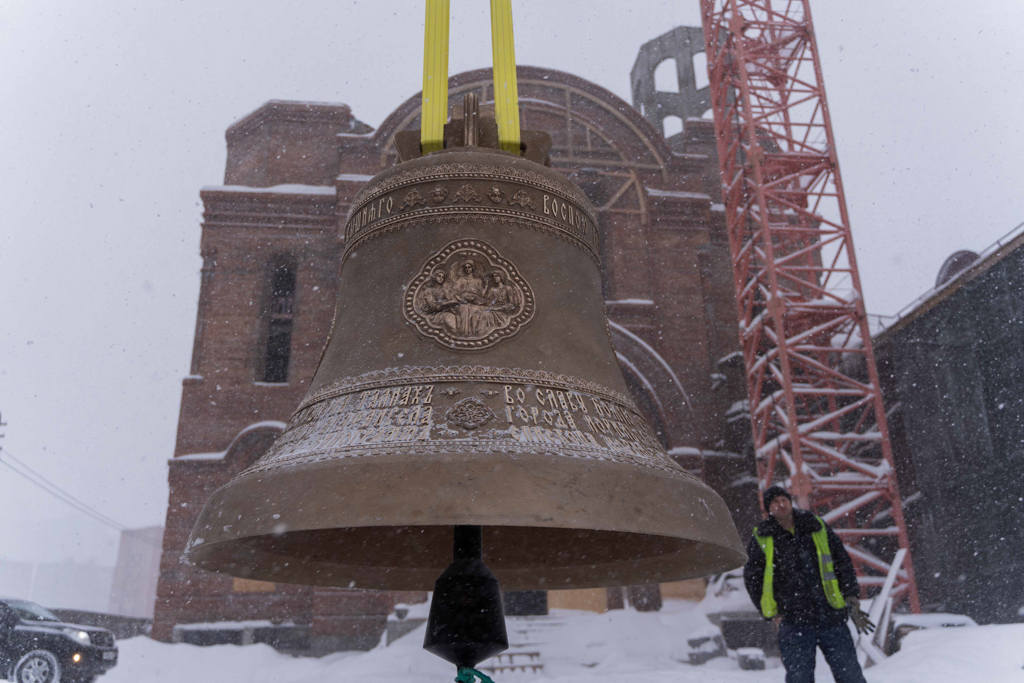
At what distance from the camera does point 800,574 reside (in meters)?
3.95

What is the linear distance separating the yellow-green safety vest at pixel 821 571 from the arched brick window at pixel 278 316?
12233 millimetres

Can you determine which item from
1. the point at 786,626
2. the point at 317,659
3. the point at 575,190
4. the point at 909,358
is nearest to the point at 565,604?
the point at 317,659

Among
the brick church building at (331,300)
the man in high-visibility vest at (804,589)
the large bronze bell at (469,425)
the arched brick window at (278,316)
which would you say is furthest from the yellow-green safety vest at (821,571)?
the arched brick window at (278,316)

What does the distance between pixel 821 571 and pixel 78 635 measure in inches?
385

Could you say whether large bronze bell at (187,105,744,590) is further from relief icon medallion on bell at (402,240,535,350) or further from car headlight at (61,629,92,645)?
car headlight at (61,629,92,645)

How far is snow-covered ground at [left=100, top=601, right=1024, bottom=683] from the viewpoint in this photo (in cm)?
606

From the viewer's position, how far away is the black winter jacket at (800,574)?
12.7 feet

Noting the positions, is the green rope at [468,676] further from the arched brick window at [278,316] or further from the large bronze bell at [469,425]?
the arched brick window at [278,316]

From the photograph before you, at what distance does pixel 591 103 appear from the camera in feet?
54.0

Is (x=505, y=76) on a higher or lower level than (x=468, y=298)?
higher

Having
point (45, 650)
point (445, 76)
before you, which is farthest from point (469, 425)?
point (45, 650)

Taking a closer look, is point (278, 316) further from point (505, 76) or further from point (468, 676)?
point (468, 676)

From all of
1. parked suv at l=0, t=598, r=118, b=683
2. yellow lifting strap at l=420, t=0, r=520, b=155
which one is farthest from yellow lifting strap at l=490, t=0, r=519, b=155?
parked suv at l=0, t=598, r=118, b=683

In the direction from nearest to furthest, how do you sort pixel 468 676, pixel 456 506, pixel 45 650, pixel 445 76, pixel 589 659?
pixel 456 506 → pixel 468 676 → pixel 445 76 → pixel 45 650 → pixel 589 659
